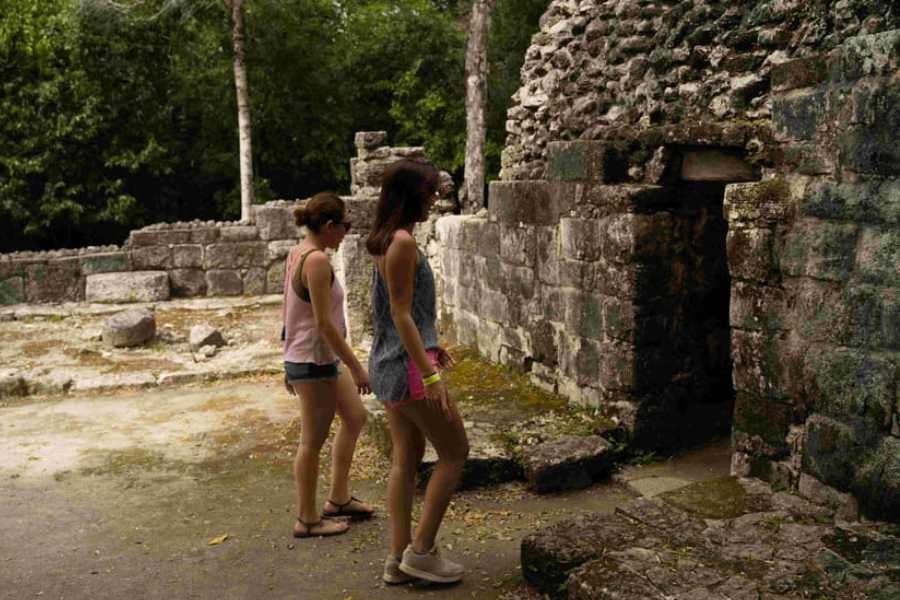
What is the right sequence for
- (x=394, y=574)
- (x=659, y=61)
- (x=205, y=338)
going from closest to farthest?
(x=394, y=574)
(x=659, y=61)
(x=205, y=338)

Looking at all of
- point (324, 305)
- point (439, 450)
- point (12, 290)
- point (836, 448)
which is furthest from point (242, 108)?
point (836, 448)

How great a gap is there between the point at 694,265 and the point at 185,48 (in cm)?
1802

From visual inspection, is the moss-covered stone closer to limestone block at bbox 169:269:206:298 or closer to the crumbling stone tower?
the crumbling stone tower

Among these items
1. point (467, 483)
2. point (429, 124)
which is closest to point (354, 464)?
point (467, 483)

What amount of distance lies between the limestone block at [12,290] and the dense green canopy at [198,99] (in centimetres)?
520

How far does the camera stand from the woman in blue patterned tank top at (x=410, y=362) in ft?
13.8

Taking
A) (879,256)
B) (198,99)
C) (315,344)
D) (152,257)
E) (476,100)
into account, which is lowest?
(152,257)

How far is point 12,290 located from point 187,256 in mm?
2565

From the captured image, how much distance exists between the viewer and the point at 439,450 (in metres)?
4.38

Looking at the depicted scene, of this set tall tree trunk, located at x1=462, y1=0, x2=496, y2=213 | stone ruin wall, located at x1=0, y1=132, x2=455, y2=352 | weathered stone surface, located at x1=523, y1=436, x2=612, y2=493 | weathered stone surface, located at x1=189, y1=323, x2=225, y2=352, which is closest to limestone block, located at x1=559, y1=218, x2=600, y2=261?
weathered stone surface, located at x1=523, y1=436, x2=612, y2=493

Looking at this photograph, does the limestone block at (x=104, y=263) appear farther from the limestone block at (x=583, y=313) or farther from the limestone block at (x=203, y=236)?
the limestone block at (x=583, y=313)

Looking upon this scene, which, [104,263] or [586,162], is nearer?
[586,162]

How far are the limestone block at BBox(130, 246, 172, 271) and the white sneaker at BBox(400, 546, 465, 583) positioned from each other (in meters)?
11.3

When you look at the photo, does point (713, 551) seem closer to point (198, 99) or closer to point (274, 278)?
point (274, 278)
